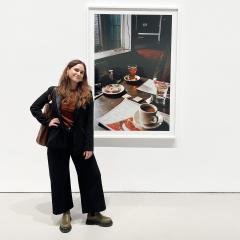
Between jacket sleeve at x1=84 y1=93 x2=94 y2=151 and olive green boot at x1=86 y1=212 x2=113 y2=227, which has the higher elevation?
jacket sleeve at x1=84 y1=93 x2=94 y2=151

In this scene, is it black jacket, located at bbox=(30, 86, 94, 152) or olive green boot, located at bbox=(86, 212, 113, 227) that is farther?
olive green boot, located at bbox=(86, 212, 113, 227)

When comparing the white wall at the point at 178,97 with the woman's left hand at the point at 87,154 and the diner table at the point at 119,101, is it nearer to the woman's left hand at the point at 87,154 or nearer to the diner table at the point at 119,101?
the diner table at the point at 119,101

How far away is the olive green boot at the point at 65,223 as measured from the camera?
2793 mm

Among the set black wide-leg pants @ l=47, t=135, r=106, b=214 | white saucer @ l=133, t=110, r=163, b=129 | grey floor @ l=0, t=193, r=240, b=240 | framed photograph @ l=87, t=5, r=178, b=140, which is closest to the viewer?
grey floor @ l=0, t=193, r=240, b=240

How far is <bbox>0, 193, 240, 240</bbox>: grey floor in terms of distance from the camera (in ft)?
8.96

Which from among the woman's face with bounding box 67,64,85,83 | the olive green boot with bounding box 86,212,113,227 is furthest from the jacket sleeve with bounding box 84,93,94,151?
the olive green boot with bounding box 86,212,113,227

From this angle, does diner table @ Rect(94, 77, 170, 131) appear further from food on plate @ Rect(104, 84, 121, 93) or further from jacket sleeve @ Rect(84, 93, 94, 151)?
jacket sleeve @ Rect(84, 93, 94, 151)

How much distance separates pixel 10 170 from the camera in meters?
3.70

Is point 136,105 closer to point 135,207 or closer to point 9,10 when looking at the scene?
point 135,207

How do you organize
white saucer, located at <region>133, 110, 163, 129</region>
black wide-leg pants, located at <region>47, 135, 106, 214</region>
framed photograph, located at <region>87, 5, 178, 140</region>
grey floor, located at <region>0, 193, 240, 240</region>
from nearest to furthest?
grey floor, located at <region>0, 193, 240, 240</region> → black wide-leg pants, located at <region>47, 135, 106, 214</region> → framed photograph, located at <region>87, 5, 178, 140</region> → white saucer, located at <region>133, 110, 163, 129</region>

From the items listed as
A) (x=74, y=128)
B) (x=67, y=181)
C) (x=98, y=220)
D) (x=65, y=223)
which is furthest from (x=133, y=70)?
(x=65, y=223)

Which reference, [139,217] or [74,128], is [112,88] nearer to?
[74,128]

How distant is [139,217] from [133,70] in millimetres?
1452

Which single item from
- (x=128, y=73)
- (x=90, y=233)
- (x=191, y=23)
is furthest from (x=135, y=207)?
(x=191, y=23)
